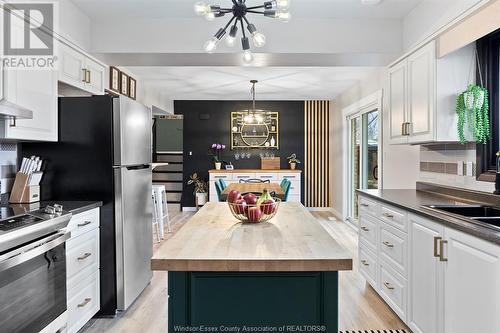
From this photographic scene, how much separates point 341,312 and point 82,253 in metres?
2.06

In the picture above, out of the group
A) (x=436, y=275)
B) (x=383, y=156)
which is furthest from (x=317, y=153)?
(x=436, y=275)

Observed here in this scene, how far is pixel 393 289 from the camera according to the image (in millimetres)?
2658

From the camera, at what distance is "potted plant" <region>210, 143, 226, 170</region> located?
25.0ft

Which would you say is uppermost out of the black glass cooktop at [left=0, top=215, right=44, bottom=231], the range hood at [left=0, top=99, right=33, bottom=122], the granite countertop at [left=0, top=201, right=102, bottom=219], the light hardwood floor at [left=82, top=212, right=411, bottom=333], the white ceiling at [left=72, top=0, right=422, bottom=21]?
the white ceiling at [left=72, top=0, right=422, bottom=21]

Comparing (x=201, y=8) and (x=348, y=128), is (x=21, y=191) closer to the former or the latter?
(x=201, y=8)

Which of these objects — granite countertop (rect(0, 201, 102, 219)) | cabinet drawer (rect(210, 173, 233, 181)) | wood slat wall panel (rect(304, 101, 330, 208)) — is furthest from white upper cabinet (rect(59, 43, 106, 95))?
wood slat wall panel (rect(304, 101, 330, 208))

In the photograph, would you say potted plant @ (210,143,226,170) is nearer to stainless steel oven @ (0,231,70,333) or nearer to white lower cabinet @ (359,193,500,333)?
white lower cabinet @ (359,193,500,333)

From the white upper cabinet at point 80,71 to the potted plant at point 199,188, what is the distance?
4.18 m

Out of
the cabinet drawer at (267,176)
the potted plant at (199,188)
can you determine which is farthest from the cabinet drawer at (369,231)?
the potted plant at (199,188)

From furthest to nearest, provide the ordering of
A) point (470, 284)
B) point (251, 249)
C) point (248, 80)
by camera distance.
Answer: point (248, 80)
point (470, 284)
point (251, 249)

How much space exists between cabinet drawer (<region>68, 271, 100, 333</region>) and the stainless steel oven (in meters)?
0.16

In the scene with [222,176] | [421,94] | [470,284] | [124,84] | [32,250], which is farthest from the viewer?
[222,176]

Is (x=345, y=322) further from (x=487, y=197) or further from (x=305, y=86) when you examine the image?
(x=305, y=86)

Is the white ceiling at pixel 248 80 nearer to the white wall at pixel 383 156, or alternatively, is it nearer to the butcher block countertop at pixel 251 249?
the white wall at pixel 383 156
